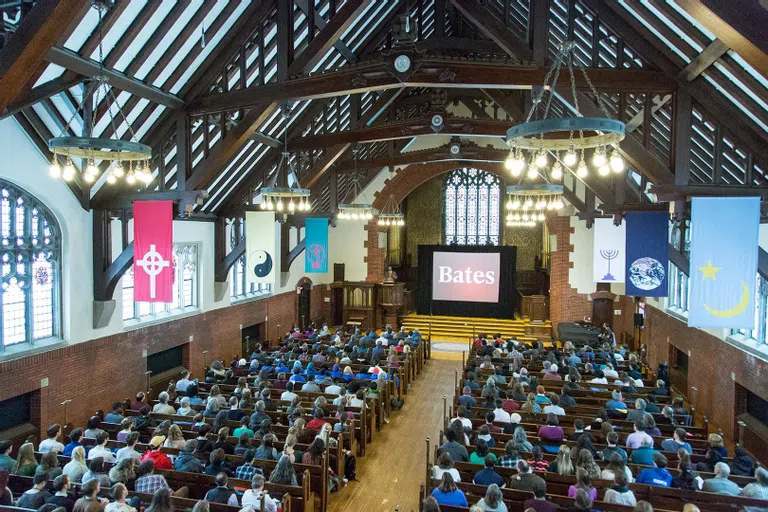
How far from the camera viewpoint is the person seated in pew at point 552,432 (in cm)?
802

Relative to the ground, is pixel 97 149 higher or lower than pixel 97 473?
higher

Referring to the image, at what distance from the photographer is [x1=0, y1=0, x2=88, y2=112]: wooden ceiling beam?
179 inches

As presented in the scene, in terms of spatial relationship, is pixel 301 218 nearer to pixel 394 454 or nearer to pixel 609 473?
pixel 394 454

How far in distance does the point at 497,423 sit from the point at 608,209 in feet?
19.9

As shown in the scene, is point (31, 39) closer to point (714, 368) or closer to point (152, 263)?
point (152, 263)

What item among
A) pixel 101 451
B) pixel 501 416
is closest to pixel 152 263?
pixel 101 451

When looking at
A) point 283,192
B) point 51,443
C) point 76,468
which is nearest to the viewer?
point 76,468

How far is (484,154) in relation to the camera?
1586cm

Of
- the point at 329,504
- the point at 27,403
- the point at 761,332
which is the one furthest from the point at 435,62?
the point at 27,403

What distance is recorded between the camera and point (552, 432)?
8.02 m

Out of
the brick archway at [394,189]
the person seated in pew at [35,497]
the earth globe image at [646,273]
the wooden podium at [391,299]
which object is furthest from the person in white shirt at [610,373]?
the brick archway at [394,189]

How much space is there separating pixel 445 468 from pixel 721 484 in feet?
10.7

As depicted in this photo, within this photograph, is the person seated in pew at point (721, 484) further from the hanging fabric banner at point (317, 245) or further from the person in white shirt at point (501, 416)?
the hanging fabric banner at point (317, 245)

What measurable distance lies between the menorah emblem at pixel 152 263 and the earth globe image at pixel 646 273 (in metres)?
8.62
